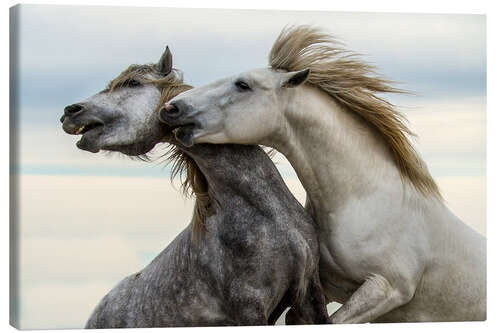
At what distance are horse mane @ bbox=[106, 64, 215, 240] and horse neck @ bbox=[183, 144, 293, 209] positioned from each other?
0.35ft

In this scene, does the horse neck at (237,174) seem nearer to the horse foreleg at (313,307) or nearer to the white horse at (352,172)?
the white horse at (352,172)

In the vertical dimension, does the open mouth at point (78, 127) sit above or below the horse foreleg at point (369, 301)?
above

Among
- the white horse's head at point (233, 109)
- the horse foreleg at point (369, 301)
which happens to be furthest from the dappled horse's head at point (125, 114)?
the horse foreleg at point (369, 301)

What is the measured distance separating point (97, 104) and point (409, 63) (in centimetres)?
166

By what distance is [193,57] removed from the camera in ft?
16.6

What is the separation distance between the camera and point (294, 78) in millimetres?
4730

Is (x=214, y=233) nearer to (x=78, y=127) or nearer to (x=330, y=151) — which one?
(x=330, y=151)

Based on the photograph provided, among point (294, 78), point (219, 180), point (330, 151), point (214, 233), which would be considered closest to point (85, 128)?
point (219, 180)

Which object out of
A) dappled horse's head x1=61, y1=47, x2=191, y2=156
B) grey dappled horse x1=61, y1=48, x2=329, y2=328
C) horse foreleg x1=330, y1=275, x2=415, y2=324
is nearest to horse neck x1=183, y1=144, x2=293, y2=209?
grey dappled horse x1=61, y1=48, x2=329, y2=328

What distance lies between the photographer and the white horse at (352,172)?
470 cm

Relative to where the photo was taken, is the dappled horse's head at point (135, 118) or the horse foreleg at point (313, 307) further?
the horse foreleg at point (313, 307)

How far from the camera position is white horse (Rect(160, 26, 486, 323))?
185 inches

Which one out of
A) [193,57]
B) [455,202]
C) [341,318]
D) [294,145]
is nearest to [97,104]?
[193,57]

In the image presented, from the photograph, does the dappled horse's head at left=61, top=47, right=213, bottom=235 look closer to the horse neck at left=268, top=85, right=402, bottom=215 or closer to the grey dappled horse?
the grey dappled horse
